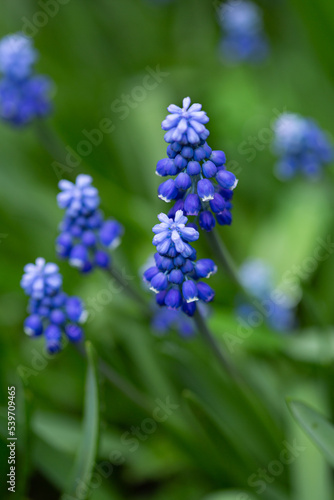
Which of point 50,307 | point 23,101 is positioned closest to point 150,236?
point 23,101

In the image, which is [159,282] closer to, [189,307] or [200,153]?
[189,307]

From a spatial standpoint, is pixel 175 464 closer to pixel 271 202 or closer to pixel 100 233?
pixel 100 233

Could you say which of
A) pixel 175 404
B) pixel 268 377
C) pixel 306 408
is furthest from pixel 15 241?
pixel 306 408

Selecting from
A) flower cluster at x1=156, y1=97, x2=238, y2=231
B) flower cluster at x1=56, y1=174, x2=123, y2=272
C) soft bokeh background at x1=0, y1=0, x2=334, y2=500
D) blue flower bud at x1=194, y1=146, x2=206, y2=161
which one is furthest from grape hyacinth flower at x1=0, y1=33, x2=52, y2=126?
blue flower bud at x1=194, y1=146, x2=206, y2=161

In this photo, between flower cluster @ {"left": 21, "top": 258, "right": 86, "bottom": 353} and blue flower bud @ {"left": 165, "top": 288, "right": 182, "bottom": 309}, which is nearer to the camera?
blue flower bud @ {"left": 165, "top": 288, "right": 182, "bottom": 309}

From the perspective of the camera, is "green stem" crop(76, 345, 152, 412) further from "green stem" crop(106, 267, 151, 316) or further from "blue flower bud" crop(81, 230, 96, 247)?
"blue flower bud" crop(81, 230, 96, 247)

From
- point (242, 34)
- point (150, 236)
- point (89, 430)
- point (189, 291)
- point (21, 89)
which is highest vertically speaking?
point (242, 34)
